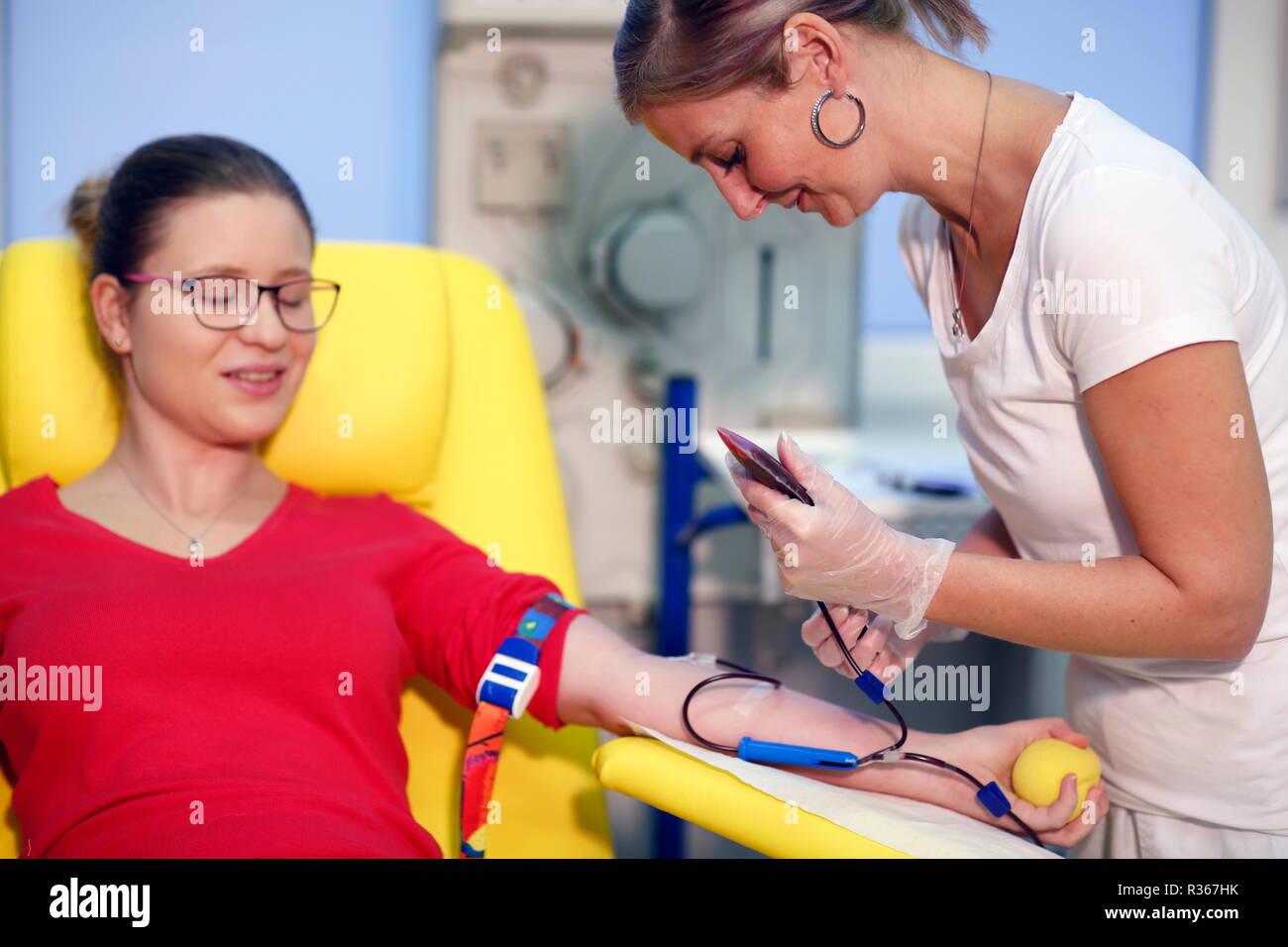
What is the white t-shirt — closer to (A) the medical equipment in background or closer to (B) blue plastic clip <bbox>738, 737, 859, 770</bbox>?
(B) blue plastic clip <bbox>738, 737, 859, 770</bbox>

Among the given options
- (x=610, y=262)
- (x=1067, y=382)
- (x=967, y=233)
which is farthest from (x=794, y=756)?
(x=610, y=262)

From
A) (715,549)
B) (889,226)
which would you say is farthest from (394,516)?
(889,226)

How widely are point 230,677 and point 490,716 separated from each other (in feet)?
0.85

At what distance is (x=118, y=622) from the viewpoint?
1.13m

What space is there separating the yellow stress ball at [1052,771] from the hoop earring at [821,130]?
0.60 metres

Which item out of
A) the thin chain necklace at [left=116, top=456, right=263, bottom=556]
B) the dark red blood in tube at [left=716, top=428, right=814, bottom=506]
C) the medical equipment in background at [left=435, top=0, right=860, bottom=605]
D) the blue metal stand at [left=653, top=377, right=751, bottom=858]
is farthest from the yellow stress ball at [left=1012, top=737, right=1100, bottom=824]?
the medical equipment in background at [left=435, top=0, right=860, bottom=605]

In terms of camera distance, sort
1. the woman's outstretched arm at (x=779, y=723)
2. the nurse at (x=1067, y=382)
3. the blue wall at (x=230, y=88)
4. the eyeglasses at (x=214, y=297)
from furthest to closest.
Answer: the blue wall at (x=230, y=88)
the eyeglasses at (x=214, y=297)
the woman's outstretched arm at (x=779, y=723)
the nurse at (x=1067, y=382)

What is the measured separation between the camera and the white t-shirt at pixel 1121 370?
91 centimetres

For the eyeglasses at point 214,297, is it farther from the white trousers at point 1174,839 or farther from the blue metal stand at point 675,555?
the white trousers at point 1174,839

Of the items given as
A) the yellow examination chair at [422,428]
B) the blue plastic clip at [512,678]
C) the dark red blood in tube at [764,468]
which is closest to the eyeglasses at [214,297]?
the yellow examination chair at [422,428]

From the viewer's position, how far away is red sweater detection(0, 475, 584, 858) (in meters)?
1.07

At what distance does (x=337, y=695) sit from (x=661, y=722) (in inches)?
13.0
